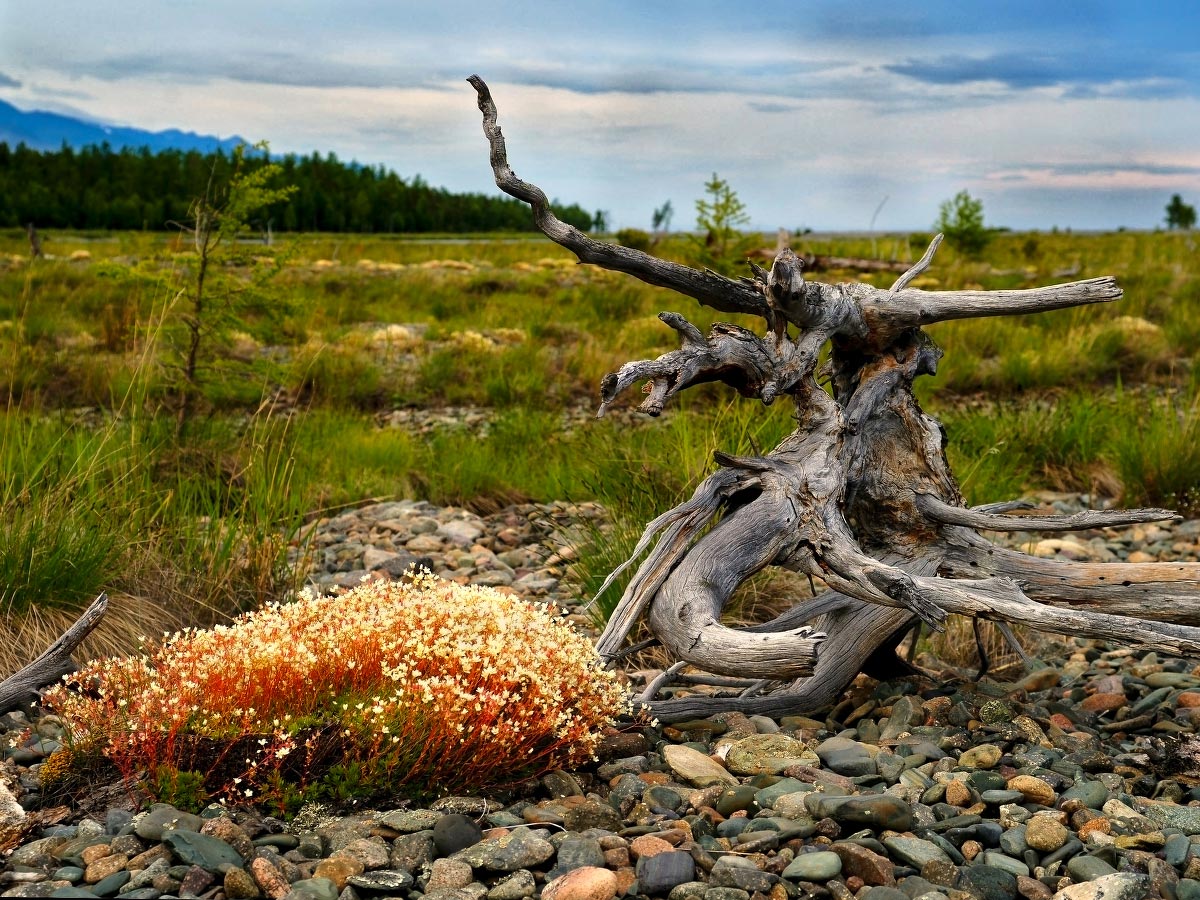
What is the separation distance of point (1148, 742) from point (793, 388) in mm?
2018

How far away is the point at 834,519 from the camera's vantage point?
14.4 feet

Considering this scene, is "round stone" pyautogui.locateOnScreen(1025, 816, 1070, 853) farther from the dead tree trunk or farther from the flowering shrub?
the flowering shrub

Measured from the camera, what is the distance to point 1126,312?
66.7 feet

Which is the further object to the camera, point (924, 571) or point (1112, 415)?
point (1112, 415)

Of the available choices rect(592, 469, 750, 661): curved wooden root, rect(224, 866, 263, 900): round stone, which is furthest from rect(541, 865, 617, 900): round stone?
rect(592, 469, 750, 661): curved wooden root

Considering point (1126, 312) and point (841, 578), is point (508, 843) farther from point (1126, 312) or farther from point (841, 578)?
point (1126, 312)

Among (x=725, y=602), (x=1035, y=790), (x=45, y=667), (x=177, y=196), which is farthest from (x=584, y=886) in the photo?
(x=177, y=196)

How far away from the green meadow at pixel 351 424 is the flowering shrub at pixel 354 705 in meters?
1.34

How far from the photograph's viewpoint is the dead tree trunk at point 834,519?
3.87 meters

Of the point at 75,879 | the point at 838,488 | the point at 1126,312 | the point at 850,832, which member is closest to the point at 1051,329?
the point at 1126,312

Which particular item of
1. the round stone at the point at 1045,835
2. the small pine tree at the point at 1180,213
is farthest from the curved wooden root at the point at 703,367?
the small pine tree at the point at 1180,213

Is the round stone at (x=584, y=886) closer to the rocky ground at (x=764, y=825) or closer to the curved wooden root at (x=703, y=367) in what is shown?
the rocky ground at (x=764, y=825)

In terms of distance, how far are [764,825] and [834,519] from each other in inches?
52.6

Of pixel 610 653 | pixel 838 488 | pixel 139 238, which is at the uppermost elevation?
pixel 139 238
